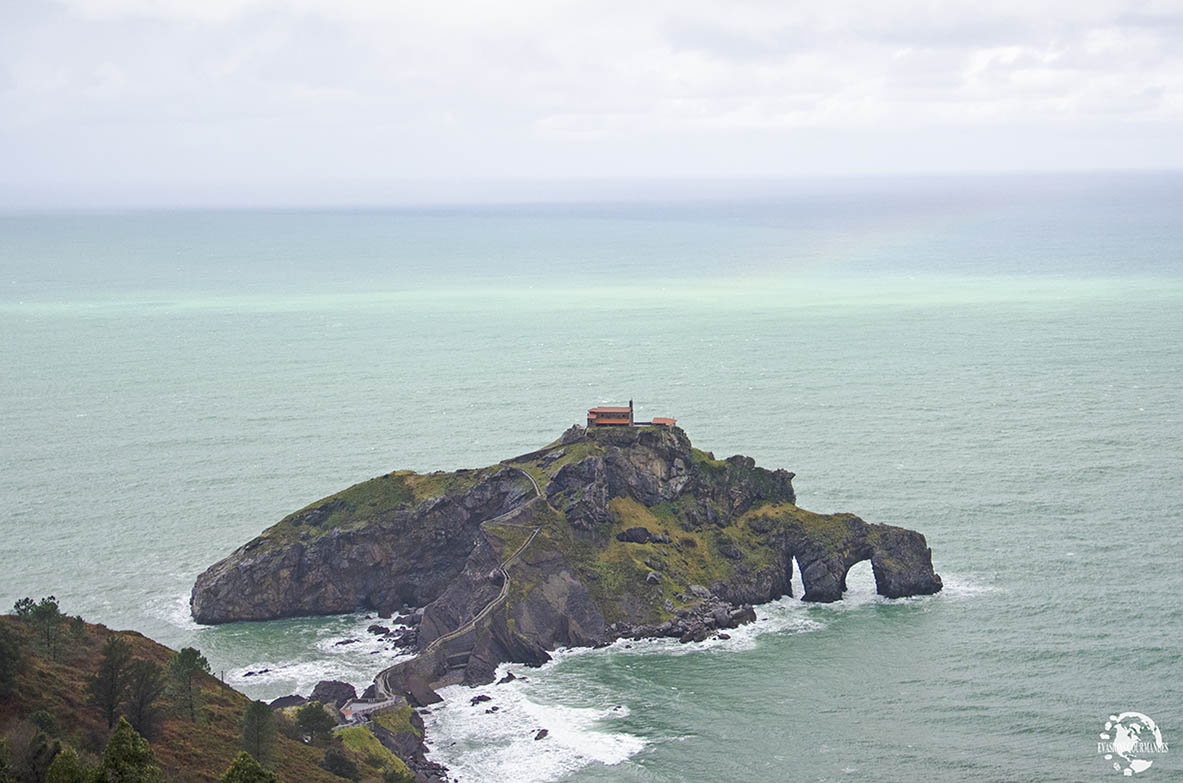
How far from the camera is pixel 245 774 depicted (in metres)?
78.6

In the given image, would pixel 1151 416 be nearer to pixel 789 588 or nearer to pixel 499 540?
pixel 789 588

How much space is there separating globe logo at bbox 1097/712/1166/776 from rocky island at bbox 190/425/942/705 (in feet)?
97.0

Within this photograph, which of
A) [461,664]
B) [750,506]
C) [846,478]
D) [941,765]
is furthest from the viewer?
[846,478]

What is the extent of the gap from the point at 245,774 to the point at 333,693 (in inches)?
1536

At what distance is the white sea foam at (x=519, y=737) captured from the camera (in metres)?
107

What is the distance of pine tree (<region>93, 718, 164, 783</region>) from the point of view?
251ft

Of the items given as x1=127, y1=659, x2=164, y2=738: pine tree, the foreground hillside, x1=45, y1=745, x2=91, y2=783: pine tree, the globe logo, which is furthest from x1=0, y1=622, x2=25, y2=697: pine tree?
the globe logo

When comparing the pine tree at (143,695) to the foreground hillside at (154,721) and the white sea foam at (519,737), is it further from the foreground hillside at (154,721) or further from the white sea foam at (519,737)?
the white sea foam at (519,737)

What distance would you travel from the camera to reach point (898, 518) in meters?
153

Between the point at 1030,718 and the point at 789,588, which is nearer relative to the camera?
the point at 1030,718

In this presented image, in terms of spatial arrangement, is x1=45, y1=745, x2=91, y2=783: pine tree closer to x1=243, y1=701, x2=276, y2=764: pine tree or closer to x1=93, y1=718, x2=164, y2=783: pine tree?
x1=93, y1=718, x2=164, y2=783: pine tree

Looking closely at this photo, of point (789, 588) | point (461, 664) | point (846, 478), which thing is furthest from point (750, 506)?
point (461, 664)

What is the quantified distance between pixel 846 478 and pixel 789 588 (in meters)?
29.9

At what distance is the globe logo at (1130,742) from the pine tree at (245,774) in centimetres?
5675
